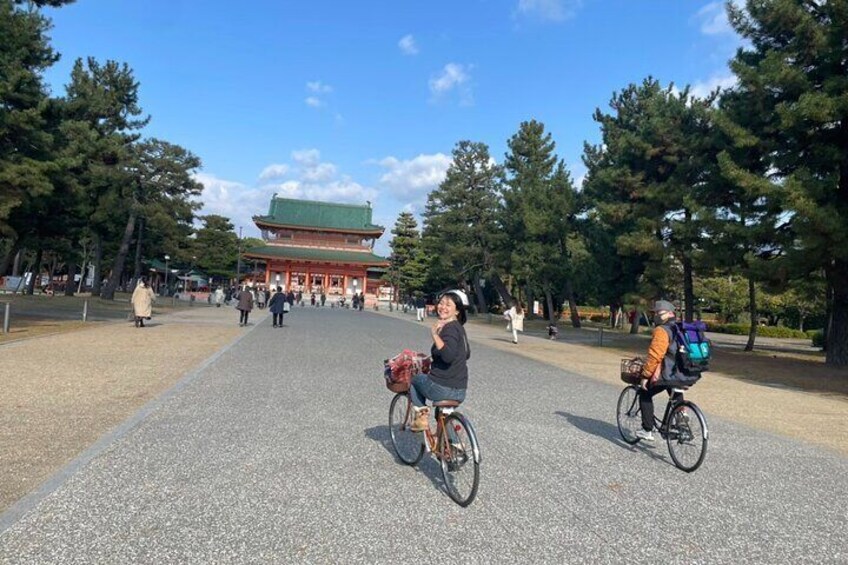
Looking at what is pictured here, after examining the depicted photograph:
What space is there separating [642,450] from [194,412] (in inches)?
192

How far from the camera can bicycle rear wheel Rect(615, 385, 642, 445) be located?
6.55m

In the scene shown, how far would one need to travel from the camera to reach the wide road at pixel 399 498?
359 centimetres

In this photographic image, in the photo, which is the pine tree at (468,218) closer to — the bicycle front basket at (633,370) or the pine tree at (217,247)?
the pine tree at (217,247)

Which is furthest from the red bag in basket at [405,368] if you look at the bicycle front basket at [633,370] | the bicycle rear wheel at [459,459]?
the bicycle front basket at [633,370]

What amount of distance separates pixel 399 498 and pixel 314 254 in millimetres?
58329

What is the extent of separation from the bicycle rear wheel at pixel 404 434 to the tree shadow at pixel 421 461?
0.07 metres

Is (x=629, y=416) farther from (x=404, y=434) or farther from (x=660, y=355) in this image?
(x=404, y=434)

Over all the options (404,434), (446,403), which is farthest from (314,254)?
(446,403)

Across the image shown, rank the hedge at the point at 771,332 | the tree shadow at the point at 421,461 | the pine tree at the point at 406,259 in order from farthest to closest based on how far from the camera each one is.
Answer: the pine tree at the point at 406,259 → the hedge at the point at 771,332 → the tree shadow at the point at 421,461

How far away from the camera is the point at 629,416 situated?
6633 mm

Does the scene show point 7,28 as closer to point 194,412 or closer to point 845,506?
point 194,412

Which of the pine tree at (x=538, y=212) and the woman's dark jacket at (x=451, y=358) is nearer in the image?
the woman's dark jacket at (x=451, y=358)

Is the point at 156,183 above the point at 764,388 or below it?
above

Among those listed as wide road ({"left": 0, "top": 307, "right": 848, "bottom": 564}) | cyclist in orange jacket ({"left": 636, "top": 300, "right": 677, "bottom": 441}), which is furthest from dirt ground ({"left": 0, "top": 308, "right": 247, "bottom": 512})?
cyclist in orange jacket ({"left": 636, "top": 300, "right": 677, "bottom": 441})
